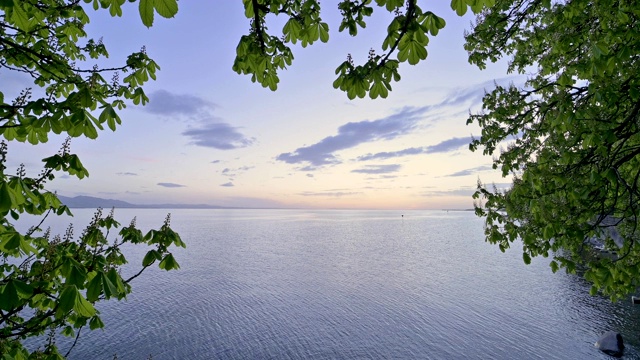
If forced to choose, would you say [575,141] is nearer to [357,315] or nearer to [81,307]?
[81,307]

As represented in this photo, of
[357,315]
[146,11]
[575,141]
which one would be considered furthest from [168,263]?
[357,315]

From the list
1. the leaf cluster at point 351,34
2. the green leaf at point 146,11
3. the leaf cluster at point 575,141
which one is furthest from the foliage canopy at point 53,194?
the leaf cluster at point 575,141

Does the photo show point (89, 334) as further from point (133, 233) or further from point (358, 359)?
point (133, 233)

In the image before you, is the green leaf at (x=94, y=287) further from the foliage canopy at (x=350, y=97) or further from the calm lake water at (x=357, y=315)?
the calm lake water at (x=357, y=315)

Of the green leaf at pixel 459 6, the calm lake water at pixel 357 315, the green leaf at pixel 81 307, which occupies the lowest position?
the calm lake water at pixel 357 315

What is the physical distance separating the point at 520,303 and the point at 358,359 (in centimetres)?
2823

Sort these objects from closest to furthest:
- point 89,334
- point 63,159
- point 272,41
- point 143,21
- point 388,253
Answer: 1. point 143,21
2. point 63,159
3. point 272,41
4. point 89,334
5. point 388,253

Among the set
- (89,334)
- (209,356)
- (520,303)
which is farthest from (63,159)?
(520,303)

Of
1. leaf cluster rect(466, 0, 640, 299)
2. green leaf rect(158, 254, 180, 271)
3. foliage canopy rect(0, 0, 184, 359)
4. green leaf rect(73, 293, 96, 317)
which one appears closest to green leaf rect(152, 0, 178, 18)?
foliage canopy rect(0, 0, 184, 359)

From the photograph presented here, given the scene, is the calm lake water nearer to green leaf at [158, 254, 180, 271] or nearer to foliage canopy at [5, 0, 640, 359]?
foliage canopy at [5, 0, 640, 359]

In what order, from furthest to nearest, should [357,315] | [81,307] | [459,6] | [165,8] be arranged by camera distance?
[357,315], [459,6], [81,307], [165,8]

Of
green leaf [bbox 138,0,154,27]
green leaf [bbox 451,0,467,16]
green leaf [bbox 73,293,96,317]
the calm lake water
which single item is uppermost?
green leaf [bbox 451,0,467,16]

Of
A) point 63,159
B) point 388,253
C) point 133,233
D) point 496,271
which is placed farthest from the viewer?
point 388,253

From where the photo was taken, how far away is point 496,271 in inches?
2498
